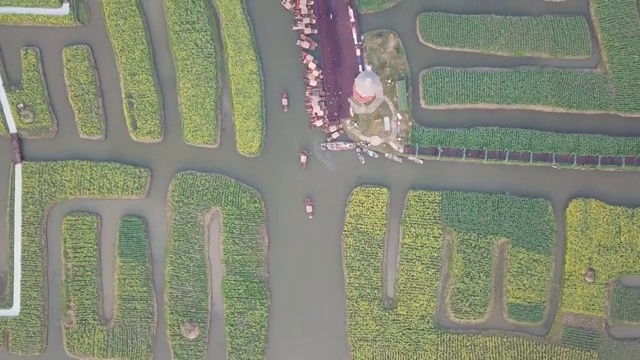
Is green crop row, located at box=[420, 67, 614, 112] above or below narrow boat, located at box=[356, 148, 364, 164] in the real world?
above

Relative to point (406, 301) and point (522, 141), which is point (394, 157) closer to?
point (522, 141)

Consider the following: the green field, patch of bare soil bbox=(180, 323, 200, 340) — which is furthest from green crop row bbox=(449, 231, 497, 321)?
patch of bare soil bbox=(180, 323, 200, 340)

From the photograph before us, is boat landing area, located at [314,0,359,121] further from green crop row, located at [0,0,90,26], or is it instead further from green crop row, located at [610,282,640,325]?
green crop row, located at [610,282,640,325]

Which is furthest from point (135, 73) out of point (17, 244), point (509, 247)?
point (509, 247)

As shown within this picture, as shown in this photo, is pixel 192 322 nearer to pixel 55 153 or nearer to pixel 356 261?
pixel 356 261

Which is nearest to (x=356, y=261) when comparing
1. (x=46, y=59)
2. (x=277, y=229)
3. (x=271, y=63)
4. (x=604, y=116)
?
(x=277, y=229)

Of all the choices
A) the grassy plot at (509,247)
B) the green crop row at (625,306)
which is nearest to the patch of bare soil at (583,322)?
the green crop row at (625,306)

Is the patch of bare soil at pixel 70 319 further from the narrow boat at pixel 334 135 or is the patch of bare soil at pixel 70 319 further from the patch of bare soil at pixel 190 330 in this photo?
the narrow boat at pixel 334 135
